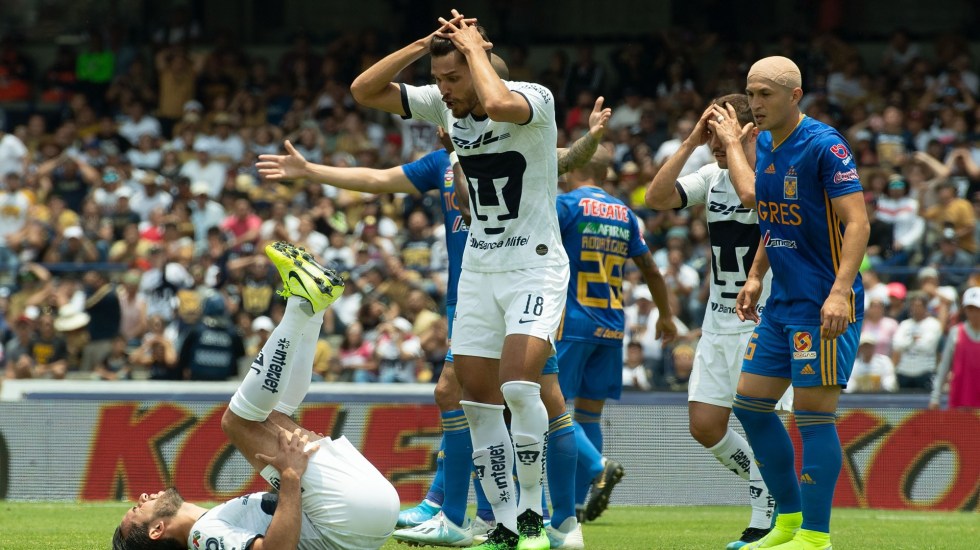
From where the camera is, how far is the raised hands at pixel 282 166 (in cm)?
826

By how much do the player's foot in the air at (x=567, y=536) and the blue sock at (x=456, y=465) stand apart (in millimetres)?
615

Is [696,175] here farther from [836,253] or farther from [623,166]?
[623,166]

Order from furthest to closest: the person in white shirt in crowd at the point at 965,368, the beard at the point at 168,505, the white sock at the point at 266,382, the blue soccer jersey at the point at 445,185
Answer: the person in white shirt in crowd at the point at 965,368 < the blue soccer jersey at the point at 445,185 < the white sock at the point at 266,382 < the beard at the point at 168,505

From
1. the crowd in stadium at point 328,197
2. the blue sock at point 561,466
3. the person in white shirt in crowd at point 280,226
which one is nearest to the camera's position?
the blue sock at point 561,466

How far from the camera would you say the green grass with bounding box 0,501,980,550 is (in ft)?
27.5

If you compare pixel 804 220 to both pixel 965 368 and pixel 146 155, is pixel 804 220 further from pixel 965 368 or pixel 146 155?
pixel 146 155

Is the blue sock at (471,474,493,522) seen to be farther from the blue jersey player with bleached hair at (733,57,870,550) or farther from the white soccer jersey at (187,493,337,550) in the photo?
the white soccer jersey at (187,493,337,550)

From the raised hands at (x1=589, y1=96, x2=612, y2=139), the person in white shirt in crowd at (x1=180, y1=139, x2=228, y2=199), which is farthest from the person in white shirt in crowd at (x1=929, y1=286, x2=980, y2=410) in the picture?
A: the person in white shirt in crowd at (x1=180, y1=139, x2=228, y2=199)

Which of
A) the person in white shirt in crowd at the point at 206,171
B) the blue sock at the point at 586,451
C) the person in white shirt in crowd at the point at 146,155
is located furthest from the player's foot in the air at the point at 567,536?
the person in white shirt in crowd at the point at 146,155

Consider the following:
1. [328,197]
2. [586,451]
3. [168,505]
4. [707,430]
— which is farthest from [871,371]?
[168,505]

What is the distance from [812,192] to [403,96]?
90.6 inches

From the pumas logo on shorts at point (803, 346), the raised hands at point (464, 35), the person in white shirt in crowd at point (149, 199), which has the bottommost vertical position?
the person in white shirt in crowd at point (149, 199)

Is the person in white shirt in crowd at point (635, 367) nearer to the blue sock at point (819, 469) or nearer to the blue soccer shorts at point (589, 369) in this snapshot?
the blue soccer shorts at point (589, 369)

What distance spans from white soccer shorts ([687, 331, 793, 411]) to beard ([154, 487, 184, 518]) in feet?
11.1
